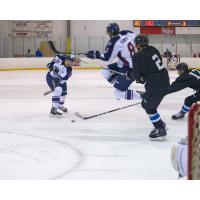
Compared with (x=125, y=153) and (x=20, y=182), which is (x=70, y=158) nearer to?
(x=125, y=153)

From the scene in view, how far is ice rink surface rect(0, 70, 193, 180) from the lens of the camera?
3410 mm

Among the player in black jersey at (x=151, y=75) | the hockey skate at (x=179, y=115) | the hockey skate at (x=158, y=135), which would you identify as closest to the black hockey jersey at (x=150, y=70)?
the player in black jersey at (x=151, y=75)

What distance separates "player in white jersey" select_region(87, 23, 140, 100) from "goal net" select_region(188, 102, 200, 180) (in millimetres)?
3304

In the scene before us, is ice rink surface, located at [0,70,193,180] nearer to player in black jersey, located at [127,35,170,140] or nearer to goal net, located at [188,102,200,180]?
player in black jersey, located at [127,35,170,140]

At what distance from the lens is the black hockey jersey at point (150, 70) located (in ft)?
14.3

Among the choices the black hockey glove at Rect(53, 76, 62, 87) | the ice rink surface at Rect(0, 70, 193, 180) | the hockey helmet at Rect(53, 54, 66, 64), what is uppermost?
the hockey helmet at Rect(53, 54, 66, 64)

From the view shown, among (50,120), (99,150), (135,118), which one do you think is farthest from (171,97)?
(99,150)

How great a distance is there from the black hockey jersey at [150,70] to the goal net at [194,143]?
2192mm

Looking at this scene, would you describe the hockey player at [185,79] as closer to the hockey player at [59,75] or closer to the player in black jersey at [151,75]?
the player in black jersey at [151,75]

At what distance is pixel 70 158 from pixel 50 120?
6.36 ft

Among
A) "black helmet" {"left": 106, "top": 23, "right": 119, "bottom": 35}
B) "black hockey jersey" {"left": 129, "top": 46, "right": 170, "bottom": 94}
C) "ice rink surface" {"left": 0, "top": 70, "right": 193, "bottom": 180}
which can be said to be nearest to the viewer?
"ice rink surface" {"left": 0, "top": 70, "right": 193, "bottom": 180}

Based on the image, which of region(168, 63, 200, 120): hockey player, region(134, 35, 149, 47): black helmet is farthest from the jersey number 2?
region(168, 63, 200, 120): hockey player

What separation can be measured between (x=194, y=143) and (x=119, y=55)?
11.6 ft

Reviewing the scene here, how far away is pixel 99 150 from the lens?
4152 millimetres
